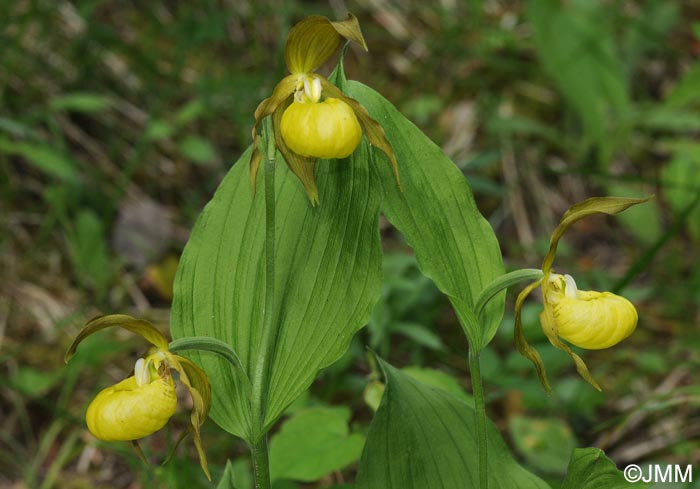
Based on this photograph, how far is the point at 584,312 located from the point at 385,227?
1.85m

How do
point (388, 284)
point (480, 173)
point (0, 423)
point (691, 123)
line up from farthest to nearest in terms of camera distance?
point (480, 173) → point (691, 123) → point (0, 423) → point (388, 284)

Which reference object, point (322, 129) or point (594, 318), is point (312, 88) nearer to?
Answer: point (322, 129)

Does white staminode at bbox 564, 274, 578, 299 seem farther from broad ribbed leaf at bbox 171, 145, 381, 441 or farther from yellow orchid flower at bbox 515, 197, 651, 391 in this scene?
broad ribbed leaf at bbox 171, 145, 381, 441

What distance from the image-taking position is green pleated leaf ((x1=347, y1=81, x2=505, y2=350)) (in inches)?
49.3

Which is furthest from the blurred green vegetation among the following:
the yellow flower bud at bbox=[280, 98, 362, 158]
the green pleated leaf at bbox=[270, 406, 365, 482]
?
the yellow flower bud at bbox=[280, 98, 362, 158]

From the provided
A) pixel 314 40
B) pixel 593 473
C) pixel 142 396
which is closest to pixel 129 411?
pixel 142 396

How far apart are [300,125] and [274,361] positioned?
411 millimetres

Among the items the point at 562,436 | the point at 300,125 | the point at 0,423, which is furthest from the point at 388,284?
the point at 0,423

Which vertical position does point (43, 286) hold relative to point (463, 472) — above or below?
above

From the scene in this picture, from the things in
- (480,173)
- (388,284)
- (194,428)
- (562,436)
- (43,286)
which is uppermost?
(480,173)

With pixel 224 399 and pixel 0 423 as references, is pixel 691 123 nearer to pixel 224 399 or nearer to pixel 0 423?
pixel 224 399

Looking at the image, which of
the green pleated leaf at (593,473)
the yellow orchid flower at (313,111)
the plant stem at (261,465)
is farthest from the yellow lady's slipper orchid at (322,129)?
the green pleated leaf at (593,473)

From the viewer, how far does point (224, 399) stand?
1.29 metres

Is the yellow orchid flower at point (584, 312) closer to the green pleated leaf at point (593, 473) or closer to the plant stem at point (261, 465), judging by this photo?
the green pleated leaf at point (593, 473)
